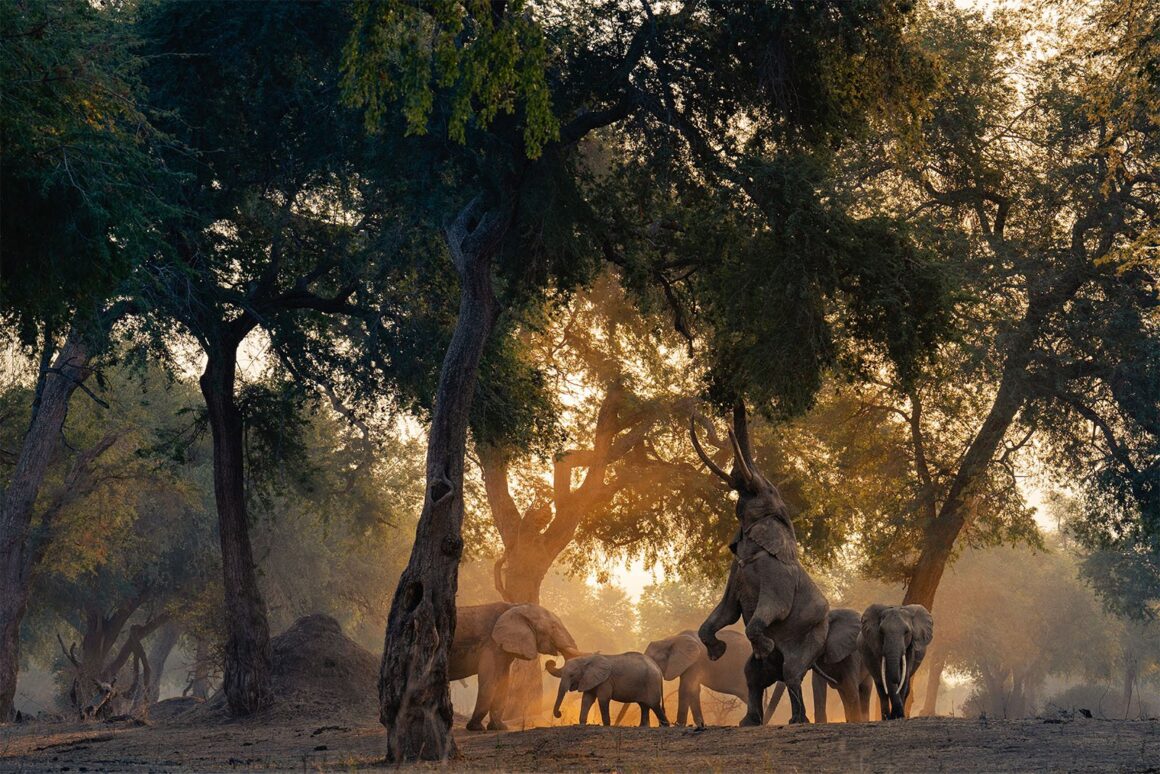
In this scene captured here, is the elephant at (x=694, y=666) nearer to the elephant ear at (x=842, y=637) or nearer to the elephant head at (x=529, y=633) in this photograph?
the elephant head at (x=529, y=633)

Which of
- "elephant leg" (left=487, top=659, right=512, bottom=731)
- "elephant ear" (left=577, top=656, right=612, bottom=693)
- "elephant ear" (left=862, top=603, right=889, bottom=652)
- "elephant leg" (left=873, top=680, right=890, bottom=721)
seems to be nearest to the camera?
"elephant leg" (left=873, top=680, right=890, bottom=721)

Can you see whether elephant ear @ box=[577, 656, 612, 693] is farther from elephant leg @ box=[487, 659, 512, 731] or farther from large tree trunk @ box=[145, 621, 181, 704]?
large tree trunk @ box=[145, 621, 181, 704]

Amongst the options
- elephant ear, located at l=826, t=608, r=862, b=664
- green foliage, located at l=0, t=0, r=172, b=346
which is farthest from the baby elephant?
green foliage, located at l=0, t=0, r=172, b=346

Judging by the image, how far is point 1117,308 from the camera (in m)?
23.3

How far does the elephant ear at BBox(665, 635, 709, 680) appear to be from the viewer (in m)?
25.9

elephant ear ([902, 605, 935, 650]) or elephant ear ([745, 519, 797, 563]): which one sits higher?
elephant ear ([745, 519, 797, 563])

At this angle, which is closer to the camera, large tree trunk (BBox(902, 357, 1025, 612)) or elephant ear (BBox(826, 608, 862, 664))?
elephant ear (BBox(826, 608, 862, 664))

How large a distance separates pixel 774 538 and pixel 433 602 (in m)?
5.35

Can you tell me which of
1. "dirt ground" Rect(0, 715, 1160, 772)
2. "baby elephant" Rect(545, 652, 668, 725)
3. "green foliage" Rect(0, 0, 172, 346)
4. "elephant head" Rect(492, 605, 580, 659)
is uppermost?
"green foliage" Rect(0, 0, 172, 346)

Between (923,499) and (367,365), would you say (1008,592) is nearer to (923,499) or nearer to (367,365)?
(923,499)

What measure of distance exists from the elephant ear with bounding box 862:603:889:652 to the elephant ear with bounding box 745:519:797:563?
2096 mm

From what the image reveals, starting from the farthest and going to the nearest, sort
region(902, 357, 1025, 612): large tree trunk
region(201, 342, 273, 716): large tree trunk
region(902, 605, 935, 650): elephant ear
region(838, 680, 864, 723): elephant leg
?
region(902, 357, 1025, 612): large tree trunk
region(201, 342, 273, 716): large tree trunk
region(838, 680, 864, 723): elephant leg
region(902, 605, 935, 650): elephant ear

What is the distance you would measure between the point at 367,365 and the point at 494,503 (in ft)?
33.4

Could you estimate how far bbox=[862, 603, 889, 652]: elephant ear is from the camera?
18.3m
